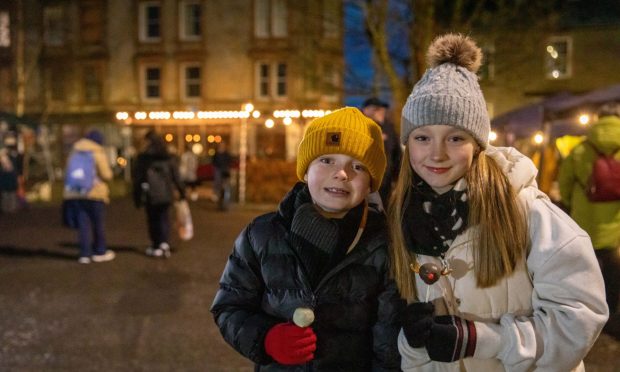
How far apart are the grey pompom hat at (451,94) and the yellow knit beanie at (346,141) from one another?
20 centimetres

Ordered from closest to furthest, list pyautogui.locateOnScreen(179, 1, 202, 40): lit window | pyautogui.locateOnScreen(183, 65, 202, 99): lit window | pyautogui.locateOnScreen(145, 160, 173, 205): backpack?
pyautogui.locateOnScreen(145, 160, 173, 205): backpack → pyautogui.locateOnScreen(179, 1, 202, 40): lit window → pyautogui.locateOnScreen(183, 65, 202, 99): lit window

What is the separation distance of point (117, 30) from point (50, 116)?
573 cm

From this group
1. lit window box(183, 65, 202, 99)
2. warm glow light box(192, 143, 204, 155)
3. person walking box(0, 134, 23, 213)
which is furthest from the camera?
lit window box(183, 65, 202, 99)

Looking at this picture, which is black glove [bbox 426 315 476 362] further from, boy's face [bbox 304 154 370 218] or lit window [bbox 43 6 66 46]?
lit window [bbox 43 6 66 46]

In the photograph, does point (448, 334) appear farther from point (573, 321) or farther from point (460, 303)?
point (573, 321)

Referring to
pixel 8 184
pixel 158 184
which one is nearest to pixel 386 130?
pixel 158 184

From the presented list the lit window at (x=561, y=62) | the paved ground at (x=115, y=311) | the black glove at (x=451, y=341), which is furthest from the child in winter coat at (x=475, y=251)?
the lit window at (x=561, y=62)

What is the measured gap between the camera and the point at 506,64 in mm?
18562

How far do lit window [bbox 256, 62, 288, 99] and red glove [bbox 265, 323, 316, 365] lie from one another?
89.7 feet

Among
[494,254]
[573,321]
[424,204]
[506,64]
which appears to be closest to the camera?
[573,321]

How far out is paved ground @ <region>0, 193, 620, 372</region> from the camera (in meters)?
4.58

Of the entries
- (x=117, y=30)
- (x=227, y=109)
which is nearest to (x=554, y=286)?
(x=227, y=109)

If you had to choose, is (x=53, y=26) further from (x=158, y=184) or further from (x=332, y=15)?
(x=158, y=184)

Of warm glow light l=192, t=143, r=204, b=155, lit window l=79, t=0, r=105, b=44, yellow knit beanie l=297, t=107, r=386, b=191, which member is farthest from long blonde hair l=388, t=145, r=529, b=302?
lit window l=79, t=0, r=105, b=44
